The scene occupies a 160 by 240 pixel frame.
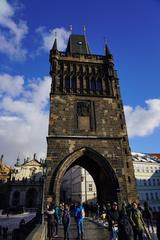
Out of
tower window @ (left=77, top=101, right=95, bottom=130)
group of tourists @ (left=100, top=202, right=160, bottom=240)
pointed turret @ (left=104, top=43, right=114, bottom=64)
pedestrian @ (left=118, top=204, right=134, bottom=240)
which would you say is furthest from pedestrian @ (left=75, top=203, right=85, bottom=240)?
pointed turret @ (left=104, top=43, right=114, bottom=64)

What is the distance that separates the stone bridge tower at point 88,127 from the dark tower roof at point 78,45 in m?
2.43

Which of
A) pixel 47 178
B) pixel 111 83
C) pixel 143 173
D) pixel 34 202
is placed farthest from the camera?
pixel 34 202

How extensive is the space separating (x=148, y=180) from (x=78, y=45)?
2748cm

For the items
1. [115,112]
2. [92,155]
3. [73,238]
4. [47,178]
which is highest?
[115,112]

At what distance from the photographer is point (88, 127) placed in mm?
16625

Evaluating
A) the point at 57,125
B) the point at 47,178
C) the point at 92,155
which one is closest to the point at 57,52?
the point at 57,125

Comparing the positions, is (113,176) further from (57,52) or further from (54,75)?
(57,52)

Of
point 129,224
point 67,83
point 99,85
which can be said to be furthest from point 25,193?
point 129,224

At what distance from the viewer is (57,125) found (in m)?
16.2

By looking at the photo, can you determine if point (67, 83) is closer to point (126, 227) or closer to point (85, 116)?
point (85, 116)

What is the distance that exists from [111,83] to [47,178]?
34.8ft

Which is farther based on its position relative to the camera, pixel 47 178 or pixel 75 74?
pixel 75 74

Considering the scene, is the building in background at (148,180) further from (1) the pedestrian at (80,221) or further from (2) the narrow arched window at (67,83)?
(1) the pedestrian at (80,221)

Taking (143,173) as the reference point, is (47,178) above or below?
below
